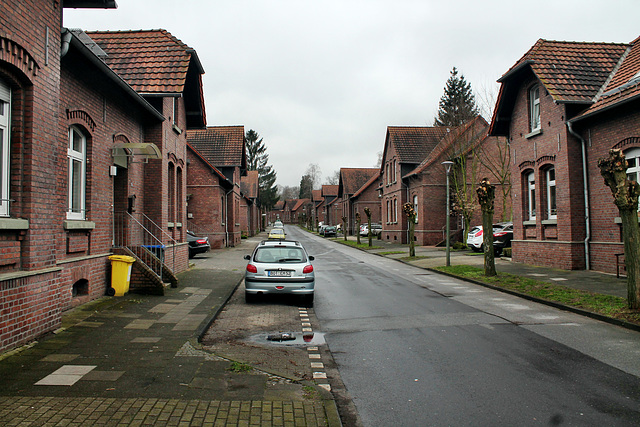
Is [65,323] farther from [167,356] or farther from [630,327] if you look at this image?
[630,327]

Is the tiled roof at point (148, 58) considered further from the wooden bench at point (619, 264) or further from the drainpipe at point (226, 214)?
the drainpipe at point (226, 214)

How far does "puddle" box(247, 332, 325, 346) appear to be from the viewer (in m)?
7.15

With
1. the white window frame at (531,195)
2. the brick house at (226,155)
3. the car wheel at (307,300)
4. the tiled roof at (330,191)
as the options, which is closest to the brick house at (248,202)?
the brick house at (226,155)

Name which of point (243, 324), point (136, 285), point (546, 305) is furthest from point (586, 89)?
point (136, 285)

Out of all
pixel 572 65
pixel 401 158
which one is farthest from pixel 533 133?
pixel 401 158

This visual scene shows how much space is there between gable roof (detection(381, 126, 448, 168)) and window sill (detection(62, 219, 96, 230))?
30.6 meters

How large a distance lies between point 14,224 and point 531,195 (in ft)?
59.0

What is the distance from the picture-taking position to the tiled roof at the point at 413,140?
38.3 metres

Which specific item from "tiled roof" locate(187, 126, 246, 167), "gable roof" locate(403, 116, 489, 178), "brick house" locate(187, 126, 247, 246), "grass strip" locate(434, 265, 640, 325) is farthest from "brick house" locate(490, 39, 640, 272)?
"tiled roof" locate(187, 126, 246, 167)

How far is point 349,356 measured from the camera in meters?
6.39

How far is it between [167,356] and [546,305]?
8305 millimetres

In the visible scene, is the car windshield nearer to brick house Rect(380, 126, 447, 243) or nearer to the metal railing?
the metal railing

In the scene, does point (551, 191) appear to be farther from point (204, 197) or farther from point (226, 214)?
point (226, 214)

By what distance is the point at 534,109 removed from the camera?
1852cm
